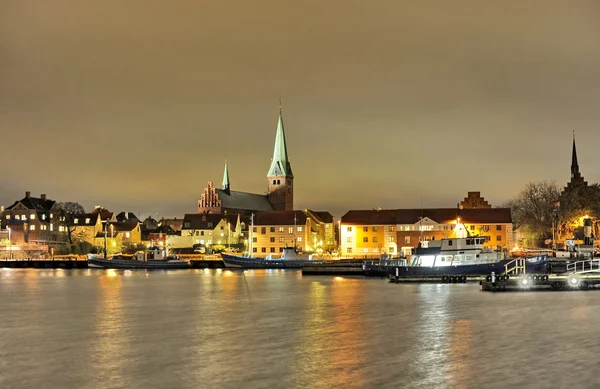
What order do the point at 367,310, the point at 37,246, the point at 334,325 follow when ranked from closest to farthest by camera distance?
the point at 334,325 → the point at 367,310 → the point at 37,246

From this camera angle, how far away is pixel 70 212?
557ft

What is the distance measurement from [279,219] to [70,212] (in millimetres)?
59563

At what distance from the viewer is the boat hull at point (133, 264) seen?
363 feet

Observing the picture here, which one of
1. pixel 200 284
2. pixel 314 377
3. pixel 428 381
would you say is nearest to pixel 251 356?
pixel 314 377

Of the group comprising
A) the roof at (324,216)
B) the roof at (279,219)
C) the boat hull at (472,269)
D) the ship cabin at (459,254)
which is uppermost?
the roof at (324,216)

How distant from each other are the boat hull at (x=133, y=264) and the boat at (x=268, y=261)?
8362 mm

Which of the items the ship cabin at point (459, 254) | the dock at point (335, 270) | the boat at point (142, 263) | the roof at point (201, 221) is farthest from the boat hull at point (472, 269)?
the roof at point (201, 221)

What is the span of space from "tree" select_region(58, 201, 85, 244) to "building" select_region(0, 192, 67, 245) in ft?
16.1

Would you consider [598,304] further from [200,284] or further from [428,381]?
[200,284]

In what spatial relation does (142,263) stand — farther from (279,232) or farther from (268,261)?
(279,232)

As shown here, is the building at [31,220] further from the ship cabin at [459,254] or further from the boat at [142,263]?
the ship cabin at [459,254]

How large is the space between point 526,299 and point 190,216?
116874 mm

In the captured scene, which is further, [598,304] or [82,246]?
[82,246]

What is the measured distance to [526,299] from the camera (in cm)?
4800
